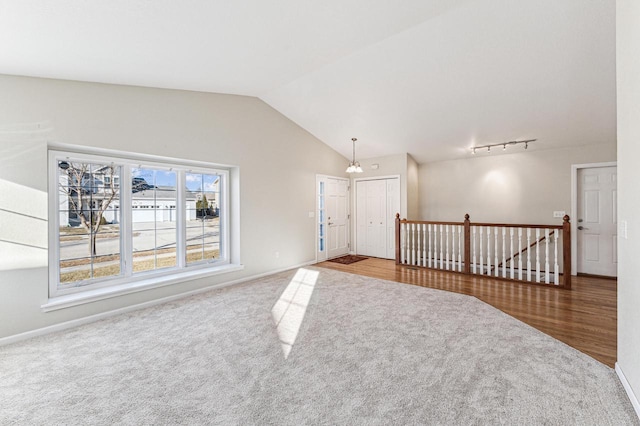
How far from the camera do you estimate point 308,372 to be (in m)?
2.11

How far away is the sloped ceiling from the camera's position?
2168 mm

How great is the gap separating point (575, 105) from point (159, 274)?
20.7ft

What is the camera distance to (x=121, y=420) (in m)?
1.64

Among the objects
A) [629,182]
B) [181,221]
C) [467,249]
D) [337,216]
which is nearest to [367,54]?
[629,182]

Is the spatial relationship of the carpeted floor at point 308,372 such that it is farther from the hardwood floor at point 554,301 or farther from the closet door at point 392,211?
the closet door at point 392,211

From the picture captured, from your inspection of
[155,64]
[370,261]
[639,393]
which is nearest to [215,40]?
[155,64]

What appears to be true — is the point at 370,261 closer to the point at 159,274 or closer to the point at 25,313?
the point at 159,274

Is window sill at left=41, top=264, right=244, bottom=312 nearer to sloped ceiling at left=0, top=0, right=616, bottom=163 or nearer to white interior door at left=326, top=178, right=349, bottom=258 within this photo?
sloped ceiling at left=0, top=0, right=616, bottom=163

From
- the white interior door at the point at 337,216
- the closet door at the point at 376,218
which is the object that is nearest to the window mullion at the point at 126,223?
the white interior door at the point at 337,216

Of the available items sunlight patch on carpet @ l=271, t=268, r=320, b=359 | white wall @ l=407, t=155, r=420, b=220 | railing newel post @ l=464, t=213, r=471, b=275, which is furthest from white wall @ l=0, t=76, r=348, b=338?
railing newel post @ l=464, t=213, r=471, b=275

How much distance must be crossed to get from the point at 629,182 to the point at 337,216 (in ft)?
17.3

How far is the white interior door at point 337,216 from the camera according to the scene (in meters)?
6.59

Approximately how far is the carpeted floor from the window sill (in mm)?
292

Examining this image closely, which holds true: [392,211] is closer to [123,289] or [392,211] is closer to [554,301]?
[554,301]
